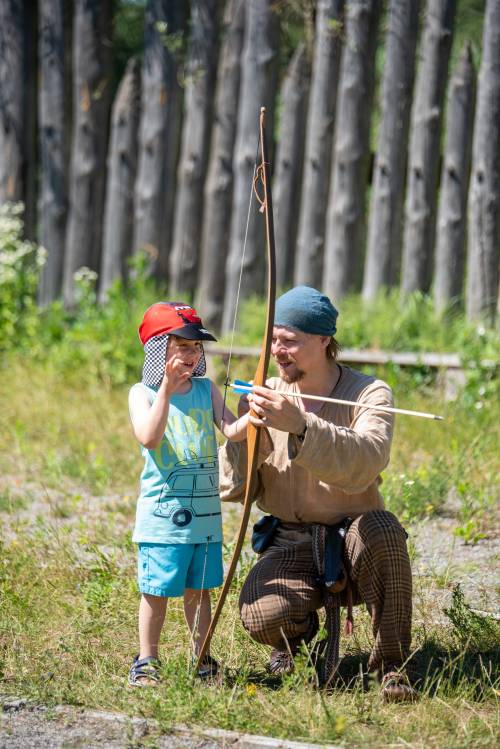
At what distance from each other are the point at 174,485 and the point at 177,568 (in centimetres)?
28

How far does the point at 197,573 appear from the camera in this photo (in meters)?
3.43

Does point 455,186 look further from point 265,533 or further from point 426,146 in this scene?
point 265,533

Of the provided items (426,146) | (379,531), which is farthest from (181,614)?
(426,146)

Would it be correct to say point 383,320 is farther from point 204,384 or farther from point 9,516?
point 204,384

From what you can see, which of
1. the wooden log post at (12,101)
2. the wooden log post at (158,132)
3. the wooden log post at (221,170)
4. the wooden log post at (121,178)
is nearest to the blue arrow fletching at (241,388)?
the wooden log post at (221,170)

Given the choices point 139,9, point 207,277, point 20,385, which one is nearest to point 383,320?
point 207,277

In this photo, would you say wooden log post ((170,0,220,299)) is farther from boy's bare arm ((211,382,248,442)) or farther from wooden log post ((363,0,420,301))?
boy's bare arm ((211,382,248,442))

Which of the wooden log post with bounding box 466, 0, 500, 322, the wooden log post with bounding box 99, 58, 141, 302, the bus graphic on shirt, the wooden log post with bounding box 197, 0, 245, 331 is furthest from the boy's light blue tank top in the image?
the wooden log post with bounding box 99, 58, 141, 302

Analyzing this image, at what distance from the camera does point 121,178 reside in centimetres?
834

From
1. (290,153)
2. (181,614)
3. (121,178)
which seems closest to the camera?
(181,614)

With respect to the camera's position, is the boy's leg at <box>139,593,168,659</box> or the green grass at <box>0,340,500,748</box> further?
the boy's leg at <box>139,593,168,659</box>

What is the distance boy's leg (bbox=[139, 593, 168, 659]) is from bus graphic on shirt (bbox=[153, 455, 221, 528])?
0.29 meters

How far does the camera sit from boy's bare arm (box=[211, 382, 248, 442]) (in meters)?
3.46

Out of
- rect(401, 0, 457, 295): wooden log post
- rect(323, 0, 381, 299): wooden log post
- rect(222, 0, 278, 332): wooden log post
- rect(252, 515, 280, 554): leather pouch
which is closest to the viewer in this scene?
rect(252, 515, 280, 554): leather pouch
